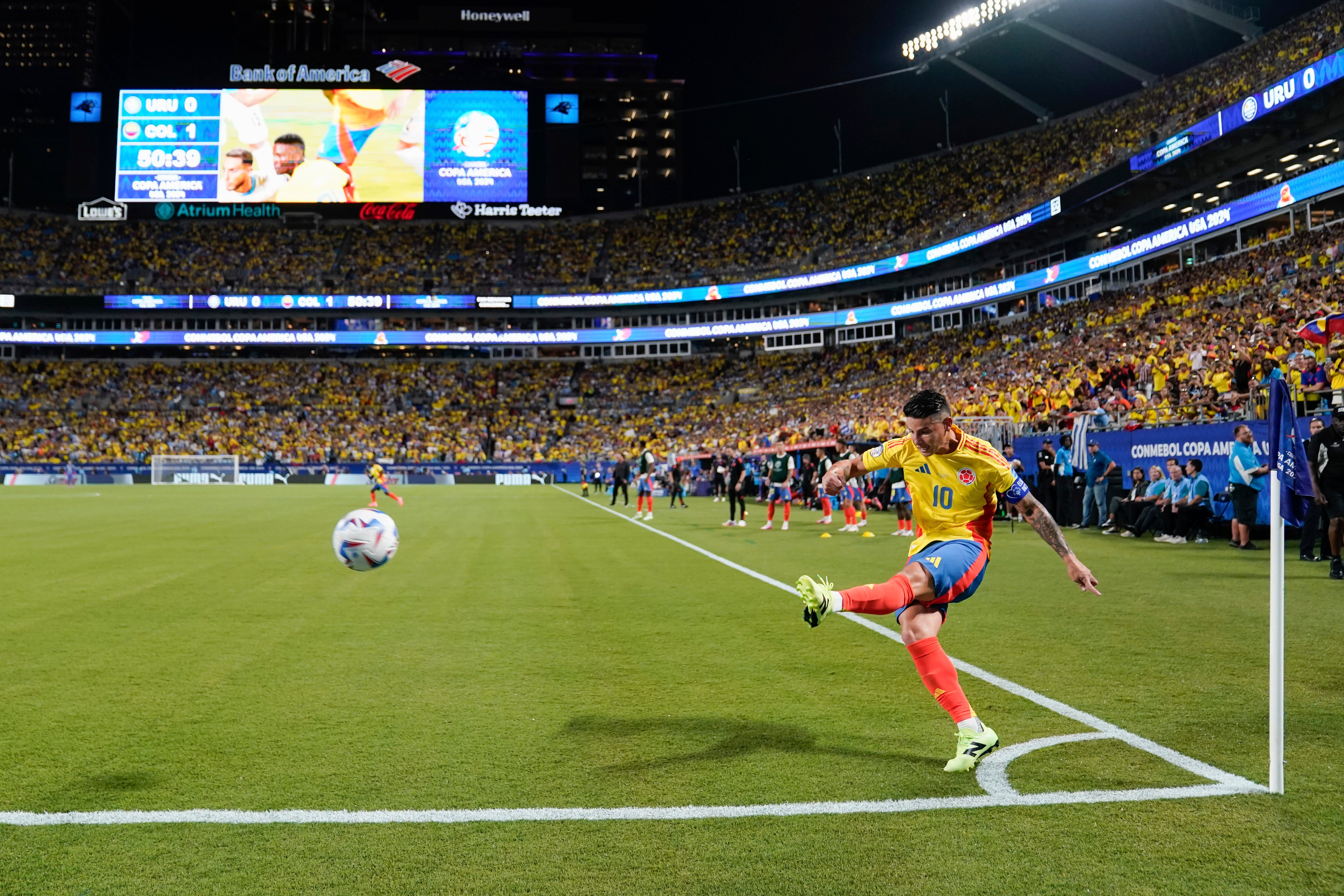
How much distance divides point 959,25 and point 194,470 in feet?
176

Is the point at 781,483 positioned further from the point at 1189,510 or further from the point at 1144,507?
the point at 1189,510

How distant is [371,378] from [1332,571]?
64.0 meters

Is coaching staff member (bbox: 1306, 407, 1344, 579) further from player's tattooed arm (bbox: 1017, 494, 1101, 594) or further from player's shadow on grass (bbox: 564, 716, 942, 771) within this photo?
player's shadow on grass (bbox: 564, 716, 942, 771)

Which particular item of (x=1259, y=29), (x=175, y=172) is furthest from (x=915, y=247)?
(x=175, y=172)

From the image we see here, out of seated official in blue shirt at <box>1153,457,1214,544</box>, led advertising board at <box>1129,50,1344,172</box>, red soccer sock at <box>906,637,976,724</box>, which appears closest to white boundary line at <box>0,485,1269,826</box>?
red soccer sock at <box>906,637,976,724</box>

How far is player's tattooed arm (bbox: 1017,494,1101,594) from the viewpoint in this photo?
15.6 feet

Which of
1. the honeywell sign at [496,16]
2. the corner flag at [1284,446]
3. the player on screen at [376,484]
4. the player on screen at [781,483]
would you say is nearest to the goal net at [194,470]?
the player on screen at [376,484]

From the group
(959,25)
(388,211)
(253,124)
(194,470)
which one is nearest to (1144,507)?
(959,25)

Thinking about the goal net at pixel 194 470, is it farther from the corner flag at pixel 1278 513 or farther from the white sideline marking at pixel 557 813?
the corner flag at pixel 1278 513

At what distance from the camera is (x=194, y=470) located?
55.8 meters

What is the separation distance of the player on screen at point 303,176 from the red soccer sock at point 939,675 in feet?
181

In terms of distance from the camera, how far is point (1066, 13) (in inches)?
1949

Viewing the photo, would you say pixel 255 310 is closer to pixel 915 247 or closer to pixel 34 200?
pixel 34 200

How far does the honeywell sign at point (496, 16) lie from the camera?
109562 millimetres
